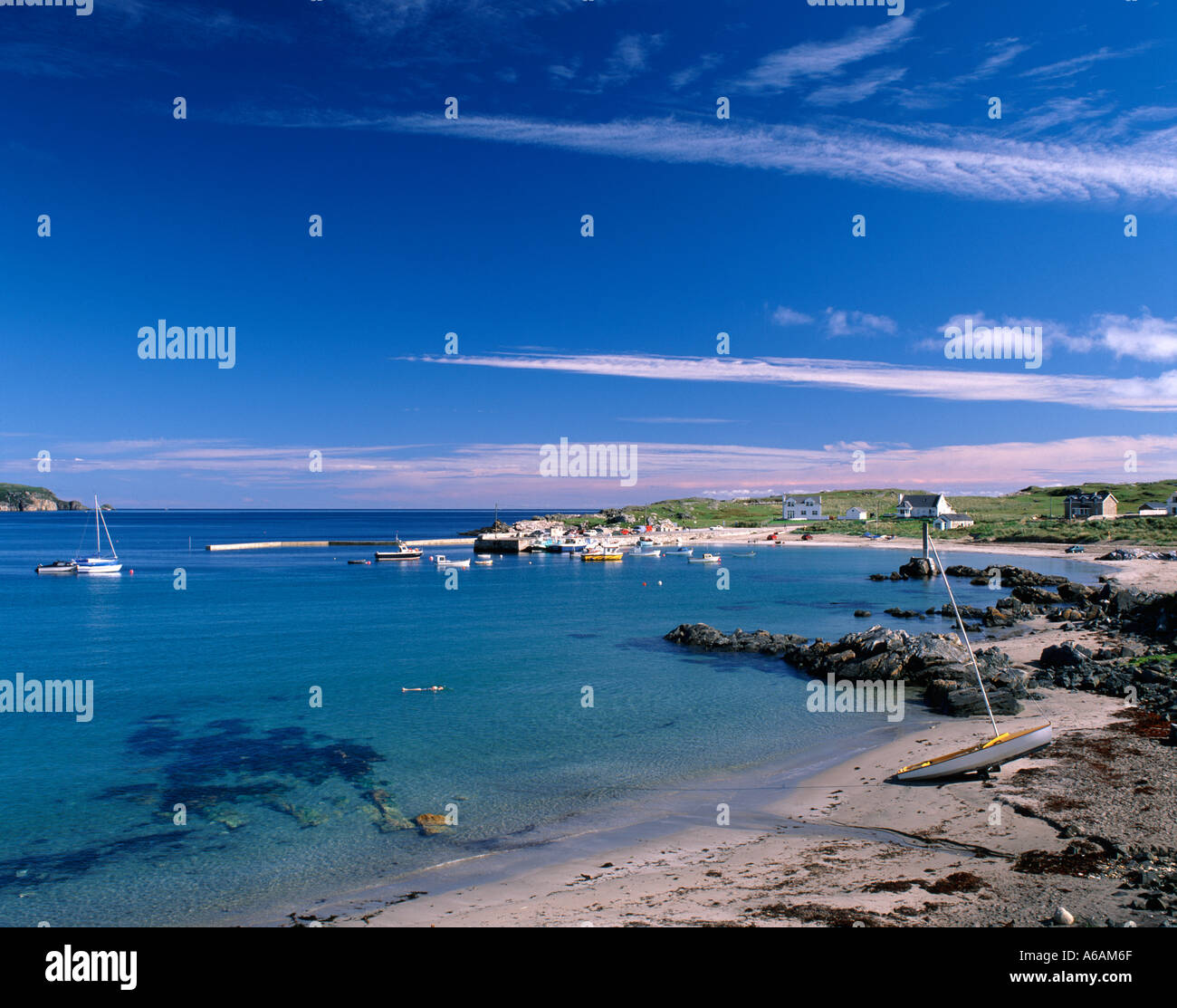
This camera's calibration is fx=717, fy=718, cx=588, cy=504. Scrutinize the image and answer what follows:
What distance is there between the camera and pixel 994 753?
19.6m

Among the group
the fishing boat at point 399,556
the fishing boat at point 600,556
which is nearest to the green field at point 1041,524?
the fishing boat at point 600,556

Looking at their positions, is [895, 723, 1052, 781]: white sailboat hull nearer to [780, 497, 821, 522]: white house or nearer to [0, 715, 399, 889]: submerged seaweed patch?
[0, 715, 399, 889]: submerged seaweed patch

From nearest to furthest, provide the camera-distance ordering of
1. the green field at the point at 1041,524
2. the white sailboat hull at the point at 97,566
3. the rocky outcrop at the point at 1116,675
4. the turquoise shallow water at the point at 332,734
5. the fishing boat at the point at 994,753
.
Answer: the turquoise shallow water at the point at 332,734 < the fishing boat at the point at 994,753 < the rocky outcrop at the point at 1116,675 < the white sailboat hull at the point at 97,566 < the green field at the point at 1041,524

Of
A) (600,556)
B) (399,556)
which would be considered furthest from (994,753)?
(399,556)

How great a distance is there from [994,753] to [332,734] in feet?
75.7

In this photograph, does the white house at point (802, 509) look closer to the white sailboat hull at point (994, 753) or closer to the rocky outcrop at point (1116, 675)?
the rocky outcrop at point (1116, 675)

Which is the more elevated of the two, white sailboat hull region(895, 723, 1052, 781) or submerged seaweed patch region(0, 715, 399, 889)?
white sailboat hull region(895, 723, 1052, 781)

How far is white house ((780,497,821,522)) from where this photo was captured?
191125 millimetres

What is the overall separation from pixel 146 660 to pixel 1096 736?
48.1 metres

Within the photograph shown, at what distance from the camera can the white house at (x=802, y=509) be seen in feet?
627

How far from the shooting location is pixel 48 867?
1723 centimetres

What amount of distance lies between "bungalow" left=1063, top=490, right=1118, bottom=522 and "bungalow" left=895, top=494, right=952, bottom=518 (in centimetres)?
2286

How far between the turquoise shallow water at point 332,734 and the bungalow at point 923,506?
103 m

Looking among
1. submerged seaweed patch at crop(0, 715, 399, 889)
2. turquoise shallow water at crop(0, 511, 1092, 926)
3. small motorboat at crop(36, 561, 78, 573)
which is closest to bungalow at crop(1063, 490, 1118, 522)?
turquoise shallow water at crop(0, 511, 1092, 926)
